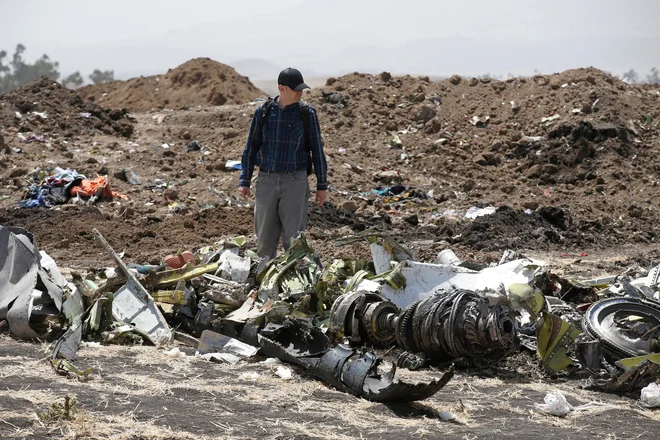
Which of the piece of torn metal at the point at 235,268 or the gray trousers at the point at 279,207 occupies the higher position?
the gray trousers at the point at 279,207

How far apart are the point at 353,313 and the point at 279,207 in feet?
6.45

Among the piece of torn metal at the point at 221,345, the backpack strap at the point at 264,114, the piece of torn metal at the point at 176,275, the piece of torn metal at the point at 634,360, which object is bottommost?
the piece of torn metal at the point at 221,345

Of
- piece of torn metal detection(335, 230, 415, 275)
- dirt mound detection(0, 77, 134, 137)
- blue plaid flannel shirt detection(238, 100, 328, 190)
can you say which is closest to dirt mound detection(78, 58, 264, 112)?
dirt mound detection(0, 77, 134, 137)

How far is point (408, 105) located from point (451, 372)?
16653 mm

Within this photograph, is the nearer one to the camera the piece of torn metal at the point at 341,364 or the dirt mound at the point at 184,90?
the piece of torn metal at the point at 341,364

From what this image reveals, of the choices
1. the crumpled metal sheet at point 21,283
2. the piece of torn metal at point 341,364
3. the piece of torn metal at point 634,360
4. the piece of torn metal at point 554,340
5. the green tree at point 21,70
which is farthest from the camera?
the green tree at point 21,70

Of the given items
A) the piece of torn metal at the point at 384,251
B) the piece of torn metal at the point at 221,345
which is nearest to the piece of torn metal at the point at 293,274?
the piece of torn metal at the point at 384,251

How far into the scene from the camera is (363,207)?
1499 cm

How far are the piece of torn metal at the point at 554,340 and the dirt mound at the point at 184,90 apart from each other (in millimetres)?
21706

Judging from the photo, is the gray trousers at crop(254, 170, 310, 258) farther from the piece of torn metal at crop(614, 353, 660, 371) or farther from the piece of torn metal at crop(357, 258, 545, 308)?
the piece of torn metal at crop(614, 353, 660, 371)

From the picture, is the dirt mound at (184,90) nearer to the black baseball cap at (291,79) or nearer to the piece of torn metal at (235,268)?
the black baseball cap at (291,79)

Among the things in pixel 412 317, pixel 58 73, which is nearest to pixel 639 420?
pixel 412 317

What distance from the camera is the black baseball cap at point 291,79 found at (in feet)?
23.8

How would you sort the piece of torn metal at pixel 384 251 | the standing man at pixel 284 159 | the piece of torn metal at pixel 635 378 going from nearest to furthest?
the piece of torn metal at pixel 635 378 < the piece of torn metal at pixel 384 251 < the standing man at pixel 284 159
